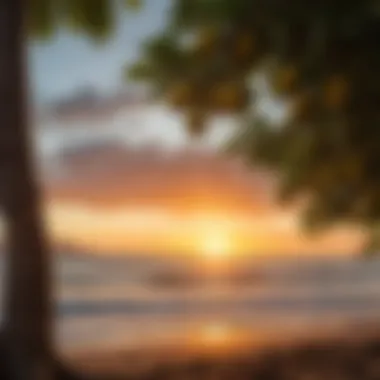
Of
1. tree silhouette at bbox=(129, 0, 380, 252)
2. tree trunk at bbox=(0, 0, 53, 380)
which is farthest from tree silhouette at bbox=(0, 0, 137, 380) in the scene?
tree silhouette at bbox=(129, 0, 380, 252)

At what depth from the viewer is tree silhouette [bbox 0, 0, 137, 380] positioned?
1211 millimetres

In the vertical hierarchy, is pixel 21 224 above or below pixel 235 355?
above

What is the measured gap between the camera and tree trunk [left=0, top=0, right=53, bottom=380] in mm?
1211

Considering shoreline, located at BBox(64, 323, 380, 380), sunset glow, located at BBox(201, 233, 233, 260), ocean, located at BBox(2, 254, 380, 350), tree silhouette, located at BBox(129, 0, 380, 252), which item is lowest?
shoreline, located at BBox(64, 323, 380, 380)

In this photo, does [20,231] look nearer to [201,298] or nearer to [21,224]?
[21,224]

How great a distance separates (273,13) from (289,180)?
0.26 m

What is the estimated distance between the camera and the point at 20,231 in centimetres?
121

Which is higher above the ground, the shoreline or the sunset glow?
the sunset glow

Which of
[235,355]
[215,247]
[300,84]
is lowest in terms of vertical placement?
[235,355]

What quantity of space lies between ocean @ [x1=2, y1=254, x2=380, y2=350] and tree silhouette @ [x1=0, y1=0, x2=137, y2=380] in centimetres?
3

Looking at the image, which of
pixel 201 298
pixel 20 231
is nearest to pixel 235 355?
pixel 201 298

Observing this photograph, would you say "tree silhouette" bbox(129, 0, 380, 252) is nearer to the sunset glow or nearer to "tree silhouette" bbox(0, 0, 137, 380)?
the sunset glow

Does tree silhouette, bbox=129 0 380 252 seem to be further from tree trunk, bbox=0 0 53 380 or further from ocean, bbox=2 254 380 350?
tree trunk, bbox=0 0 53 380

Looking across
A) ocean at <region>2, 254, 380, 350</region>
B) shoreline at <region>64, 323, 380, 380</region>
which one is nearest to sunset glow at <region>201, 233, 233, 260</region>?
ocean at <region>2, 254, 380, 350</region>
